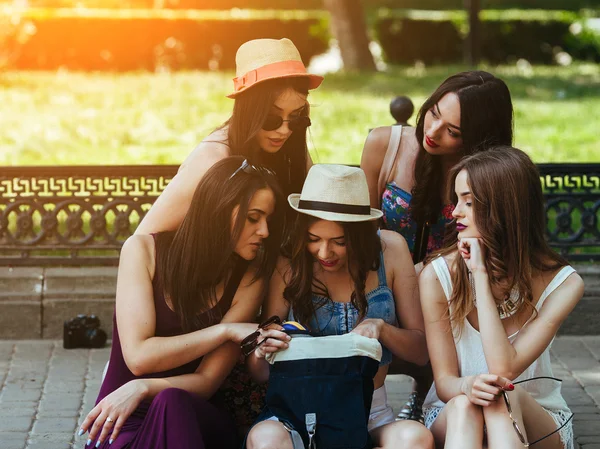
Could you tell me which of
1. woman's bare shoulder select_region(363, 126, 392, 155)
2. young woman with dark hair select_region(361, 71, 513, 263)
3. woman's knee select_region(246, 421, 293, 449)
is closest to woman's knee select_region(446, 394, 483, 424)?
woman's knee select_region(246, 421, 293, 449)

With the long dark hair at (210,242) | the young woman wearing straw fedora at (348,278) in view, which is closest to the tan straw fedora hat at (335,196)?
the young woman wearing straw fedora at (348,278)

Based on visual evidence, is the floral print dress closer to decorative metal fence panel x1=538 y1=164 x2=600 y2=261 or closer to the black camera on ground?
decorative metal fence panel x1=538 y1=164 x2=600 y2=261

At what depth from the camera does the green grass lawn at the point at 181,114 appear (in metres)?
10.1

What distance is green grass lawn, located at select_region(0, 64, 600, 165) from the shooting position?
33.1ft

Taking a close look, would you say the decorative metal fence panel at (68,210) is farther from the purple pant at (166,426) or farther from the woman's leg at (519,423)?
the woman's leg at (519,423)

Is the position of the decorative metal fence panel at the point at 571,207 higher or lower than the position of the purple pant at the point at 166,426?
higher

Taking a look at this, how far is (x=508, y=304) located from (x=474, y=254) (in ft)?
0.93

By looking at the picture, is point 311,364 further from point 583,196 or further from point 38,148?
point 38,148

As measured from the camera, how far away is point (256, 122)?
4555mm

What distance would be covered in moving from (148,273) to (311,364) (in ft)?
2.54

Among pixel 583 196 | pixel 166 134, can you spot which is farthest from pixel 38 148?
pixel 583 196

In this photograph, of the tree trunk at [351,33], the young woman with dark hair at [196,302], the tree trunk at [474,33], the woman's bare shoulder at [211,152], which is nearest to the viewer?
the young woman with dark hair at [196,302]

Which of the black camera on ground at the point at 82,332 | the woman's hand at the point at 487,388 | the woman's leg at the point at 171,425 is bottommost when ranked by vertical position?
the black camera on ground at the point at 82,332

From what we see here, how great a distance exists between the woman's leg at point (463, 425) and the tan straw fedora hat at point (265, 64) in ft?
5.47
